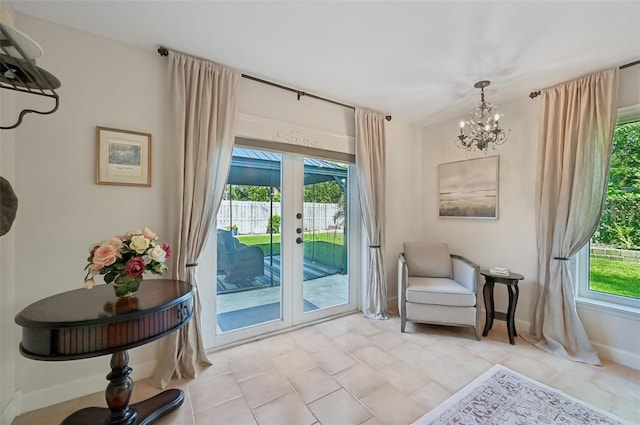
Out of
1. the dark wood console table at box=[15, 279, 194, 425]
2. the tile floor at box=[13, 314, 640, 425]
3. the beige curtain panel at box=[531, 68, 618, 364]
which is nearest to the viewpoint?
the dark wood console table at box=[15, 279, 194, 425]

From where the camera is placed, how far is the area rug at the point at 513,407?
5.28 feet

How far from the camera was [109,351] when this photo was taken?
1198 millimetres

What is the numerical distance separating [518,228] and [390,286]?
1649 mm

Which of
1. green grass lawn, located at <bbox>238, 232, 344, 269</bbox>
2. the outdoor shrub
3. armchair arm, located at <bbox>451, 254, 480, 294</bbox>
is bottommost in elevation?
armchair arm, located at <bbox>451, 254, 480, 294</bbox>

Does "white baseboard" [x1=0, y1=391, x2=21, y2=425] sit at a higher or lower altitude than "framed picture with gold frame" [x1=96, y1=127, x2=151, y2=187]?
lower

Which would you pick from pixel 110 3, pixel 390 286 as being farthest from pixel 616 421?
pixel 110 3

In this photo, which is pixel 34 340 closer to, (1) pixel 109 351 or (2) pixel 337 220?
(1) pixel 109 351

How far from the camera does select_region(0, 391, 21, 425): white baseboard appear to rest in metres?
1.52

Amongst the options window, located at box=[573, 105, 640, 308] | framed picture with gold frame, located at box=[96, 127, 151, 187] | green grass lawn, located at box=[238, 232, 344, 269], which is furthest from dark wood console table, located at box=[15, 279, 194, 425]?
window, located at box=[573, 105, 640, 308]

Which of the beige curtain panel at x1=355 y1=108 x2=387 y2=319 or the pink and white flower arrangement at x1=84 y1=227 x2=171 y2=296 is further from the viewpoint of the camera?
the beige curtain panel at x1=355 y1=108 x2=387 y2=319

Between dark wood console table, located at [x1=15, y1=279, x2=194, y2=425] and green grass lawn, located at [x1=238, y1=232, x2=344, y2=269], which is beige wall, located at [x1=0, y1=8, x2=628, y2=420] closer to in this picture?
dark wood console table, located at [x1=15, y1=279, x2=194, y2=425]

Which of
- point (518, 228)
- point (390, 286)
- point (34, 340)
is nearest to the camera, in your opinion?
point (34, 340)

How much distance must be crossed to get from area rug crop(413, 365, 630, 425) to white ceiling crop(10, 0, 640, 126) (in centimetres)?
256

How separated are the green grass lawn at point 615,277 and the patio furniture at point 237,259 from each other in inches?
128
